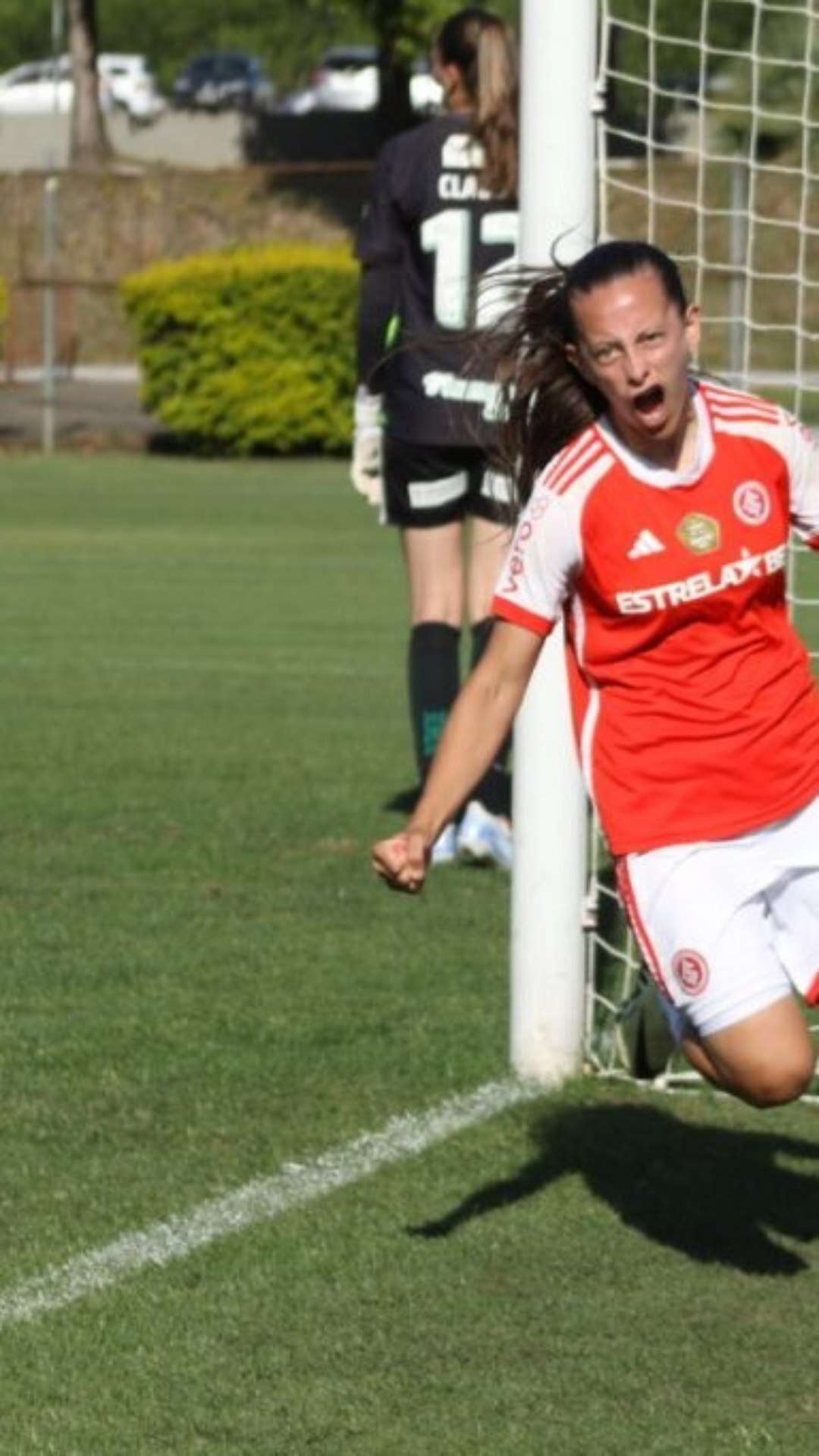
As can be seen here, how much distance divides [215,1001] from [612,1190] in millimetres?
1749

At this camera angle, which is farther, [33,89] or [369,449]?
[33,89]

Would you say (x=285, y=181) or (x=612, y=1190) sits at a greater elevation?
(x=612, y=1190)

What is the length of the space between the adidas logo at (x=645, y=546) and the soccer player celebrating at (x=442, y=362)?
12.5ft

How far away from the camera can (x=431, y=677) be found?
31.7ft

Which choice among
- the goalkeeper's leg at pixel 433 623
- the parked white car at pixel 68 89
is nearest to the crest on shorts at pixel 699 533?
the goalkeeper's leg at pixel 433 623

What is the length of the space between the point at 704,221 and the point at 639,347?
6478mm

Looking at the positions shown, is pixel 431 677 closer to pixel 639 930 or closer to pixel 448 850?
pixel 448 850

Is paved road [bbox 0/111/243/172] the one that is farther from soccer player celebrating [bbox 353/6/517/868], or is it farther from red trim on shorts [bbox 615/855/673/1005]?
red trim on shorts [bbox 615/855/673/1005]

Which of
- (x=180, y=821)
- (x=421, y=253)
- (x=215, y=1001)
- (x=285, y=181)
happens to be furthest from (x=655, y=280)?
(x=285, y=181)

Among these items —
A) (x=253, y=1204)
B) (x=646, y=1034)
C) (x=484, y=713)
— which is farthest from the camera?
(x=646, y=1034)

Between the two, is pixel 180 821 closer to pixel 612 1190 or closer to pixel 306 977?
pixel 306 977

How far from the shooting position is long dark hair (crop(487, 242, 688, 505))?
17.7 feet

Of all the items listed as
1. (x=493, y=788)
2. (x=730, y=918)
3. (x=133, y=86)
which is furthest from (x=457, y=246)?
(x=133, y=86)

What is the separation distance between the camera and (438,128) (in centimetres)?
942
